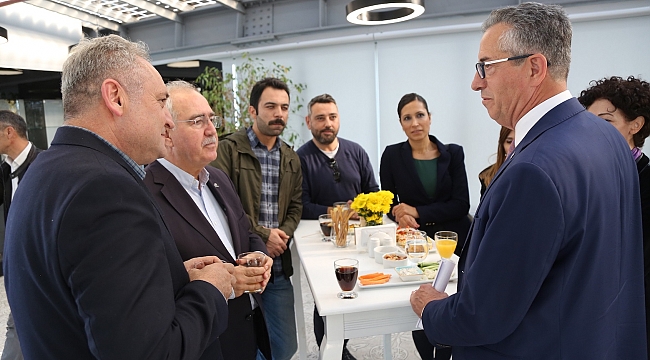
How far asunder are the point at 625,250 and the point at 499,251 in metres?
0.43

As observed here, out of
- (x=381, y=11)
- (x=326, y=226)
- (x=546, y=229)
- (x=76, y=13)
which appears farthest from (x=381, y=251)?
(x=76, y=13)

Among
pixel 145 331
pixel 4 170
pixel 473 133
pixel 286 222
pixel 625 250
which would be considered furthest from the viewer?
pixel 473 133

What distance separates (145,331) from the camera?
0.90 m

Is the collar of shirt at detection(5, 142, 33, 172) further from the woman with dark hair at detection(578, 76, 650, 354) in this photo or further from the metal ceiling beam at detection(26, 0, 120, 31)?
the woman with dark hair at detection(578, 76, 650, 354)

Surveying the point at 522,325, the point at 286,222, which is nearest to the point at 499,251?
the point at 522,325

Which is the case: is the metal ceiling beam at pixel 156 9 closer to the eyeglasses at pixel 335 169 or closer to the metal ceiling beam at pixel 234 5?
the metal ceiling beam at pixel 234 5

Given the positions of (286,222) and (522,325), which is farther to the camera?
(286,222)

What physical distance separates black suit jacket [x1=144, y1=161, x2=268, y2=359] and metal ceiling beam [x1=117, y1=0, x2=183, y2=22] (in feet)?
16.8

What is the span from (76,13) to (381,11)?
5037mm

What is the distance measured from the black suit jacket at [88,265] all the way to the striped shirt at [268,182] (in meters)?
1.82

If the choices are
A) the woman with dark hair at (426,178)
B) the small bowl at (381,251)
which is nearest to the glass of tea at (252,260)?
the small bowl at (381,251)


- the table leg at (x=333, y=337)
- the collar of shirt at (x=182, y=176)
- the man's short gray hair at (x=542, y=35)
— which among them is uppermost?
the man's short gray hair at (x=542, y=35)

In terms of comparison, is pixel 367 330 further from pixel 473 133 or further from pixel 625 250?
pixel 473 133

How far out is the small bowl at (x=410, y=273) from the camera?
1790mm
